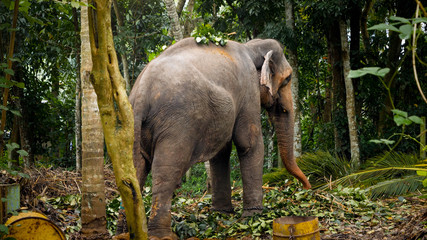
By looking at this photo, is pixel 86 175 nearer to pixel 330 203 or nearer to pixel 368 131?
pixel 330 203

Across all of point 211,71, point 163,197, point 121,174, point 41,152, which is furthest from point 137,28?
point 121,174

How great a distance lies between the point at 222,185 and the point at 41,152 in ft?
22.1

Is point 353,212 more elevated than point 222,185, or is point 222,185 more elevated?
point 222,185

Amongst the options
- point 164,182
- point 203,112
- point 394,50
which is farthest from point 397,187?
point 394,50

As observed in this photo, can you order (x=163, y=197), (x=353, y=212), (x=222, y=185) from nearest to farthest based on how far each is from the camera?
(x=163, y=197) < (x=353, y=212) < (x=222, y=185)

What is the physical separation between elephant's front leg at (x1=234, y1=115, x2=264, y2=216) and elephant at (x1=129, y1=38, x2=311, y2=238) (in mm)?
11

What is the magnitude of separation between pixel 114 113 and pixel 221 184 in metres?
3.32

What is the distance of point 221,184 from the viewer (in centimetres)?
595

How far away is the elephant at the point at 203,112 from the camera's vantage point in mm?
4328

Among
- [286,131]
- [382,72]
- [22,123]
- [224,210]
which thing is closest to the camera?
[382,72]

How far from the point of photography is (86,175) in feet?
14.7

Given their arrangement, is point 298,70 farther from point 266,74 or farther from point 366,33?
point 266,74

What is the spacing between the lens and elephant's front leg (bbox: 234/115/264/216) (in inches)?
213

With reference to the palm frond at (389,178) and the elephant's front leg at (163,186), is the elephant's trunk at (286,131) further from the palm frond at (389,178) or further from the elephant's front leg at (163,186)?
the elephant's front leg at (163,186)
